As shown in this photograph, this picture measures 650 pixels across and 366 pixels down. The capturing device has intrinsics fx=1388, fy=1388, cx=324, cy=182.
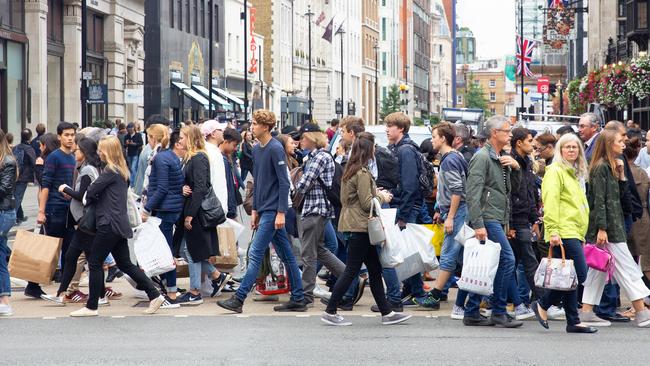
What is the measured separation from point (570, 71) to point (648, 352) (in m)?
98.4

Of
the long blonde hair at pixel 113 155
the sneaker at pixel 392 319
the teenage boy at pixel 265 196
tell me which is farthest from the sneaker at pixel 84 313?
the sneaker at pixel 392 319

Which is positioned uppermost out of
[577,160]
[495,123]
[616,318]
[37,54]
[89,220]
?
[37,54]

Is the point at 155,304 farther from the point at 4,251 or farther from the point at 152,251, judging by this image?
the point at 4,251

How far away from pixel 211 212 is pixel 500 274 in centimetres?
327

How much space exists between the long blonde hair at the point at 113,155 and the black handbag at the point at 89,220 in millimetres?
413

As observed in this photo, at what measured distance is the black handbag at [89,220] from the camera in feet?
42.1

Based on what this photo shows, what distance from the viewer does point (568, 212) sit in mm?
11477

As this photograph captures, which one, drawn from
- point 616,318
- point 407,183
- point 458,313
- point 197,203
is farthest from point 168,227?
point 616,318

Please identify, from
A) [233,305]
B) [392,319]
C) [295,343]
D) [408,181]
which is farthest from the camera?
[408,181]

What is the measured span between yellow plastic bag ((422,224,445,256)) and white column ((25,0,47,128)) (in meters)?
28.4

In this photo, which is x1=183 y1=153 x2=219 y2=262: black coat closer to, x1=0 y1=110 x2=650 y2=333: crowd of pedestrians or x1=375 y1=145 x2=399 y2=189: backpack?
x1=0 y1=110 x2=650 y2=333: crowd of pedestrians

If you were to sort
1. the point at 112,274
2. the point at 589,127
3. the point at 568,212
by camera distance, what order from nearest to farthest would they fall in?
the point at 568,212 → the point at 589,127 → the point at 112,274

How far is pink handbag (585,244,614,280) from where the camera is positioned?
1192 cm

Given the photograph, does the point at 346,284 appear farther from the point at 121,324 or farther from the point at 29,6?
the point at 29,6
